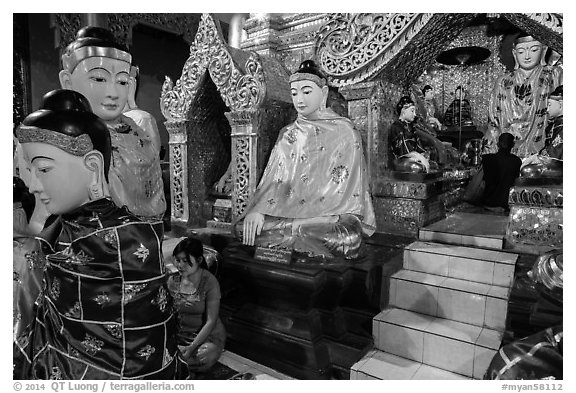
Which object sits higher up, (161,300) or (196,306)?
(161,300)

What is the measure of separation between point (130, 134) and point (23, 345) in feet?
4.29

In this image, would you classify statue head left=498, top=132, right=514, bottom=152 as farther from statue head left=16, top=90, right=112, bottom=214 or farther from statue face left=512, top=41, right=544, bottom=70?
statue head left=16, top=90, right=112, bottom=214

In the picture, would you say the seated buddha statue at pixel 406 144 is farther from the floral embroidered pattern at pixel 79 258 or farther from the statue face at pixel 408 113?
the floral embroidered pattern at pixel 79 258

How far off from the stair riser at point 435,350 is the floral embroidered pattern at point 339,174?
3.75 feet

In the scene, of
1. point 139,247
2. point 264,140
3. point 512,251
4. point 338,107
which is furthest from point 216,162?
point 512,251

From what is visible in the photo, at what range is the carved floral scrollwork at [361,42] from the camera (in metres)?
3.34

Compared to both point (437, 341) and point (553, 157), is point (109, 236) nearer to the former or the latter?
point (437, 341)

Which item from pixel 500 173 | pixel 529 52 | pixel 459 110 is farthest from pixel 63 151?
pixel 459 110

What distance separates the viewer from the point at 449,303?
276 cm

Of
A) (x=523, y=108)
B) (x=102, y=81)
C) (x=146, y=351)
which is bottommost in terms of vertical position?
(x=146, y=351)

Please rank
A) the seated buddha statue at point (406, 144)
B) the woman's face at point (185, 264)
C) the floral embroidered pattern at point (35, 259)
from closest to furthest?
the floral embroidered pattern at point (35, 259), the woman's face at point (185, 264), the seated buddha statue at point (406, 144)

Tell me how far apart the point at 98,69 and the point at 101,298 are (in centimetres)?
125

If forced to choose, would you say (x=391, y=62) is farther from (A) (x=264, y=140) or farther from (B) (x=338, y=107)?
(A) (x=264, y=140)

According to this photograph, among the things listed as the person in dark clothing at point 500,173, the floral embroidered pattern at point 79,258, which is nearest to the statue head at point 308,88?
the floral embroidered pattern at point 79,258
